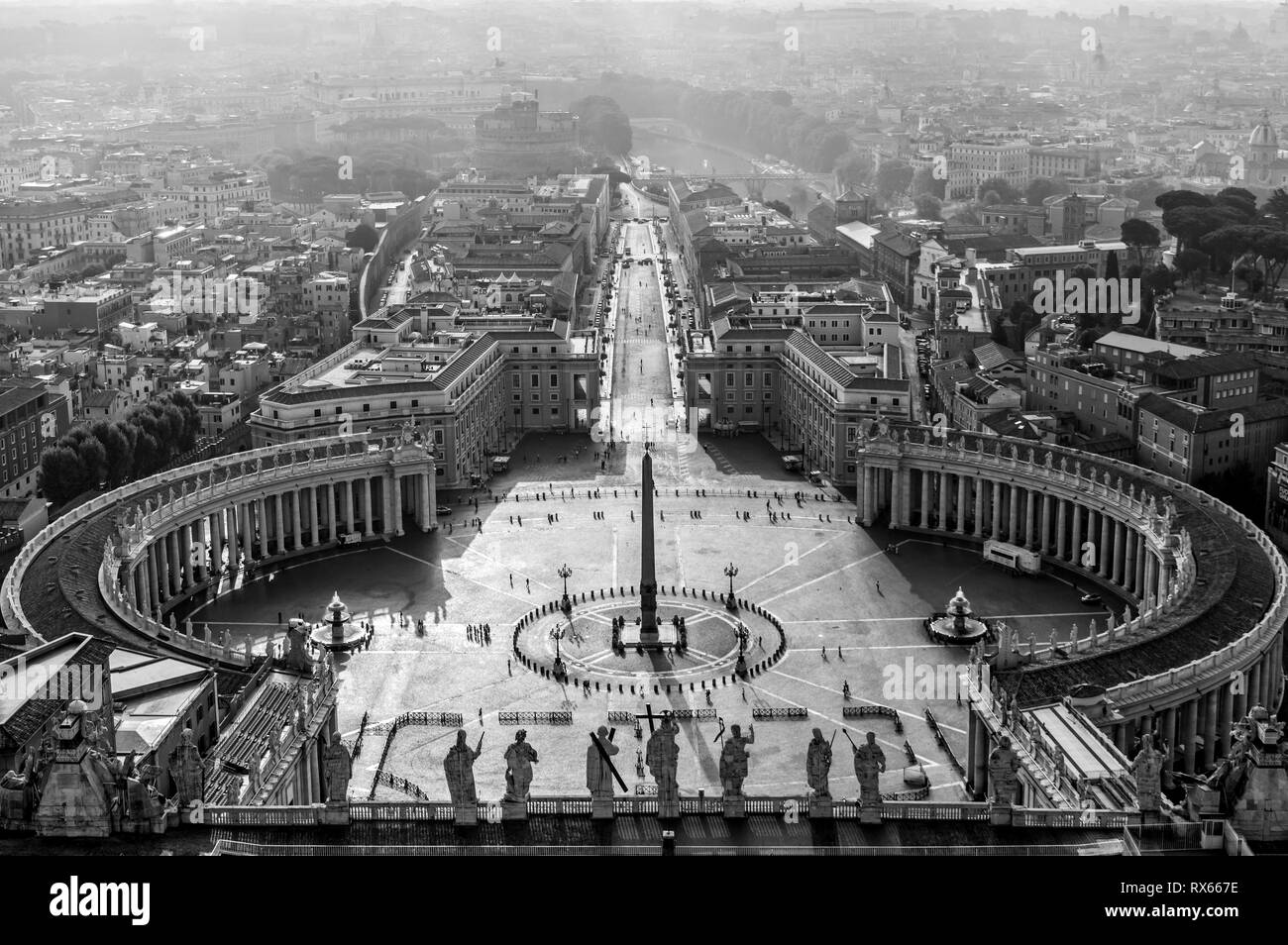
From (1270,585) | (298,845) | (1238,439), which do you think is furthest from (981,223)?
(298,845)

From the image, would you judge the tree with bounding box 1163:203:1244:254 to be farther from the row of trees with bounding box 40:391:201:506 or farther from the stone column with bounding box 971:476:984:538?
the row of trees with bounding box 40:391:201:506

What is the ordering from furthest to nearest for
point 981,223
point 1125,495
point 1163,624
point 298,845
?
point 981,223 → point 1125,495 → point 1163,624 → point 298,845

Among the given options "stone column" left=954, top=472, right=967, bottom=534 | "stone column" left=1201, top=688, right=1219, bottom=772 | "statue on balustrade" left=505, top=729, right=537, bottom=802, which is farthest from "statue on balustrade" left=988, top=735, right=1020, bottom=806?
Result: "stone column" left=954, top=472, right=967, bottom=534

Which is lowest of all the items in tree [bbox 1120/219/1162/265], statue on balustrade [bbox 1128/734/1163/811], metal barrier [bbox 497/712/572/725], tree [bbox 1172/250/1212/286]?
metal barrier [bbox 497/712/572/725]

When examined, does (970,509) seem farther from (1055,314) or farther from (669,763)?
(669,763)

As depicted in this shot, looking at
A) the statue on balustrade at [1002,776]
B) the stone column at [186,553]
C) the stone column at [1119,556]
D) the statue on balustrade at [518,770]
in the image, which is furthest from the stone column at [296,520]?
the statue on balustrade at [1002,776]

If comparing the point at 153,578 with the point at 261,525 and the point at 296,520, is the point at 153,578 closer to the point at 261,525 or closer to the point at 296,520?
the point at 261,525

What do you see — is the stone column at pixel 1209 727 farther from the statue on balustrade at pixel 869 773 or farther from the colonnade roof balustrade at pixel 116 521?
the colonnade roof balustrade at pixel 116 521
